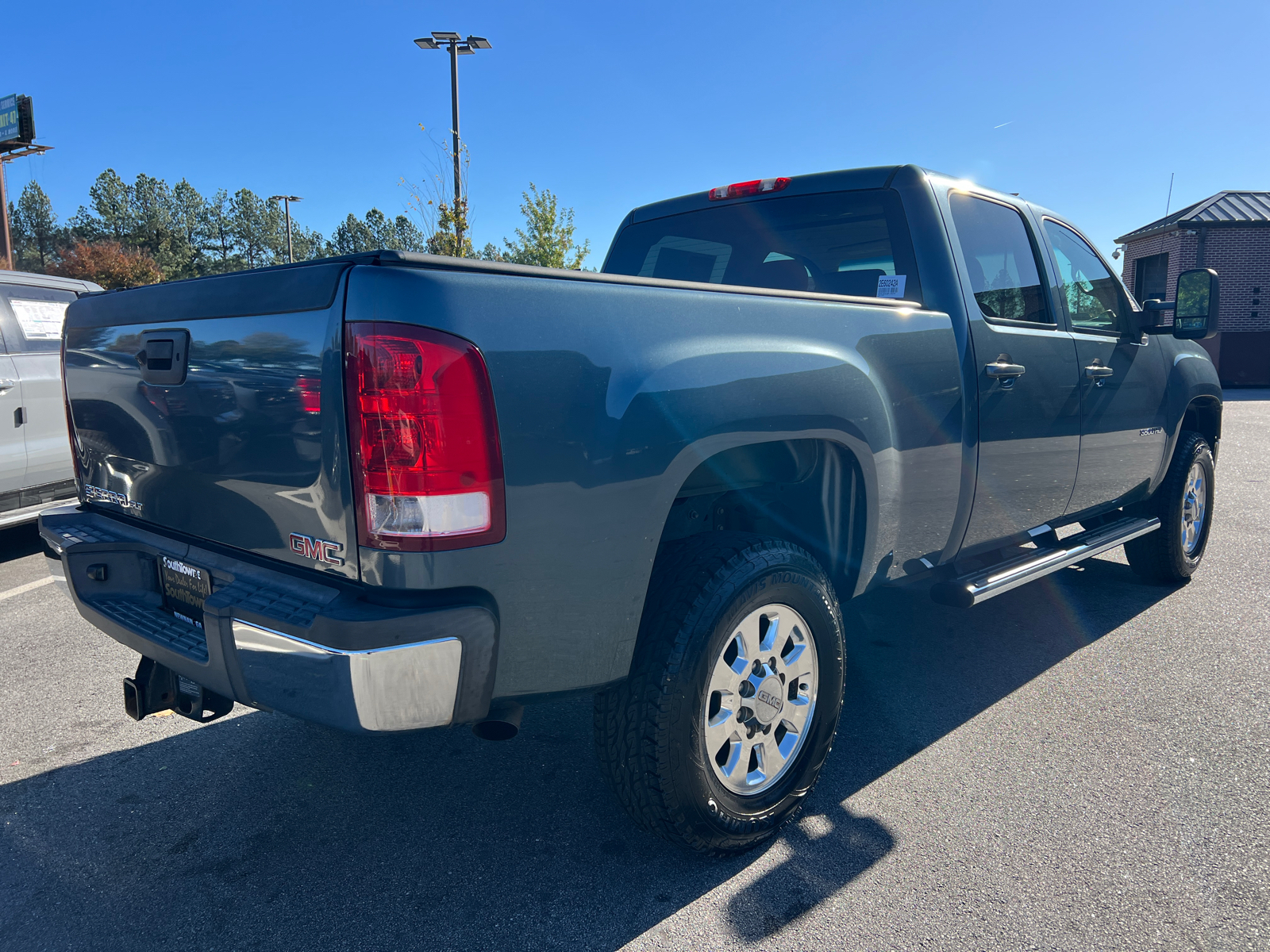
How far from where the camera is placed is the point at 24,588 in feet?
16.7

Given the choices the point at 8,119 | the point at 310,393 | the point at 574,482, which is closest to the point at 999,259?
the point at 574,482

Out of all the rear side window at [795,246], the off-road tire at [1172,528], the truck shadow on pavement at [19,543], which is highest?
the rear side window at [795,246]

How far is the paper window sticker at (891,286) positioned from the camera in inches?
125

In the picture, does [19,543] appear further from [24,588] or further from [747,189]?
[747,189]

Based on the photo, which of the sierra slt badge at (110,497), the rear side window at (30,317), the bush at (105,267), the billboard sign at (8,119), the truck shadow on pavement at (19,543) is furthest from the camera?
the bush at (105,267)

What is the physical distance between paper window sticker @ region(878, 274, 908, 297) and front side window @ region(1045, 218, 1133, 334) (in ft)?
3.78

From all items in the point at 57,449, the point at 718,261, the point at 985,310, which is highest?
the point at 718,261

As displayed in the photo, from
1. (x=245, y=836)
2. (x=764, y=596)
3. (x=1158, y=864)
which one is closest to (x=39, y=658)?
(x=245, y=836)

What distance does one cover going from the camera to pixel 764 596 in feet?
7.70

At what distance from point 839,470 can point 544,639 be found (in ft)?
3.92

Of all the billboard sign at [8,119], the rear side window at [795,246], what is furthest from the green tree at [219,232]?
the rear side window at [795,246]

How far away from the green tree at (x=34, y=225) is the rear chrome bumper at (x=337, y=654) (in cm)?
8617

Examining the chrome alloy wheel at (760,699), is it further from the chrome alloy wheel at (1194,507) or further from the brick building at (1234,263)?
the brick building at (1234,263)

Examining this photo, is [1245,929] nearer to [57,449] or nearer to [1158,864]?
[1158,864]
